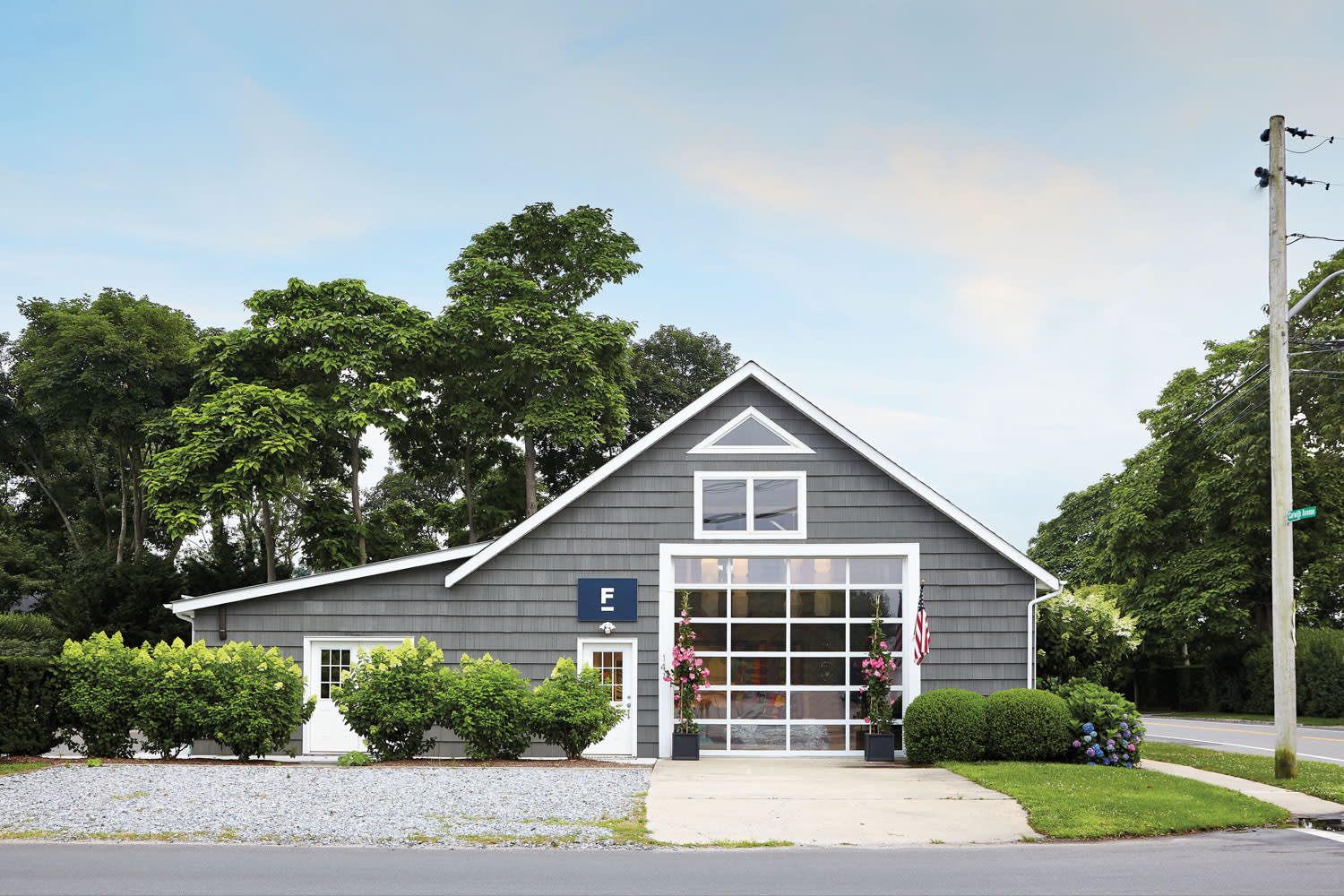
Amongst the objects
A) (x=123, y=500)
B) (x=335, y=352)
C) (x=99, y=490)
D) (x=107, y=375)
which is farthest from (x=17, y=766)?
(x=99, y=490)

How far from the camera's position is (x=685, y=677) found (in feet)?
57.5

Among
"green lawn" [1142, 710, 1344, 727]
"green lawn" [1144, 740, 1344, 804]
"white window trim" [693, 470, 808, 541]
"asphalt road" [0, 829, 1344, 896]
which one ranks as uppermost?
"white window trim" [693, 470, 808, 541]

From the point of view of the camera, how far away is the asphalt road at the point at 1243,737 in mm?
20156

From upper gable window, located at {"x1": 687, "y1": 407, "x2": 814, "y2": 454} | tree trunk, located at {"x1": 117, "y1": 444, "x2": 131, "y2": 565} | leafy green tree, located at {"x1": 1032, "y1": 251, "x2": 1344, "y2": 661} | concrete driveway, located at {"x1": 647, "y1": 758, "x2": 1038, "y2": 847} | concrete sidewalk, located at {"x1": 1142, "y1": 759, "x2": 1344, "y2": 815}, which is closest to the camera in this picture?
concrete driveway, located at {"x1": 647, "y1": 758, "x2": 1038, "y2": 847}

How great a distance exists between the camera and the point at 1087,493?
54.7 m

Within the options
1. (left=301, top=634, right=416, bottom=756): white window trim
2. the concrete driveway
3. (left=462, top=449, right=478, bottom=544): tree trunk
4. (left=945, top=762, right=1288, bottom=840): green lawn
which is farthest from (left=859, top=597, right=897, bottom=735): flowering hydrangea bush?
(left=462, top=449, right=478, bottom=544): tree trunk

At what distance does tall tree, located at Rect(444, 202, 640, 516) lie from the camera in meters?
33.5

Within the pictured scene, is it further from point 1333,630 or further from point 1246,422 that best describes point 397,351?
point 1333,630

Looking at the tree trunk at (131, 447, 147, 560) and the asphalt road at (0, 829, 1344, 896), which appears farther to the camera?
the tree trunk at (131, 447, 147, 560)

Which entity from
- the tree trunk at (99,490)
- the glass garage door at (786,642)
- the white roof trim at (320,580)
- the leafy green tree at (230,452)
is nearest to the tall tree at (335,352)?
the leafy green tree at (230,452)

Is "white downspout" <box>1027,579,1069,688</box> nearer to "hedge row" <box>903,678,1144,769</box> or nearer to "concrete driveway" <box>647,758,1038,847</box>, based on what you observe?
"hedge row" <box>903,678,1144,769</box>

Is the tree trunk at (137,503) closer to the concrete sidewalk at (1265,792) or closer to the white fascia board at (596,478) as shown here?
the white fascia board at (596,478)

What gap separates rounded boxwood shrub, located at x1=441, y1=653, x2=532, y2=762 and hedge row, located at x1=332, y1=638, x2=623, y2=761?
0.5 inches

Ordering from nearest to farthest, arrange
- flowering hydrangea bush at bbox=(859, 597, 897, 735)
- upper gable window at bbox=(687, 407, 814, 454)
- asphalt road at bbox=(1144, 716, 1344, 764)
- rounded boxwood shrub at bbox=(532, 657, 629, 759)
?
rounded boxwood shrub at bbox=(532, 657, 629, 759) < flowering hydrangea bush at bbox=(859, 597, 897, 735) < upper gable window at bbox=(687, 407, 814, 454) < asphalt road at bbox=(1144, 716, 1344, 764)
